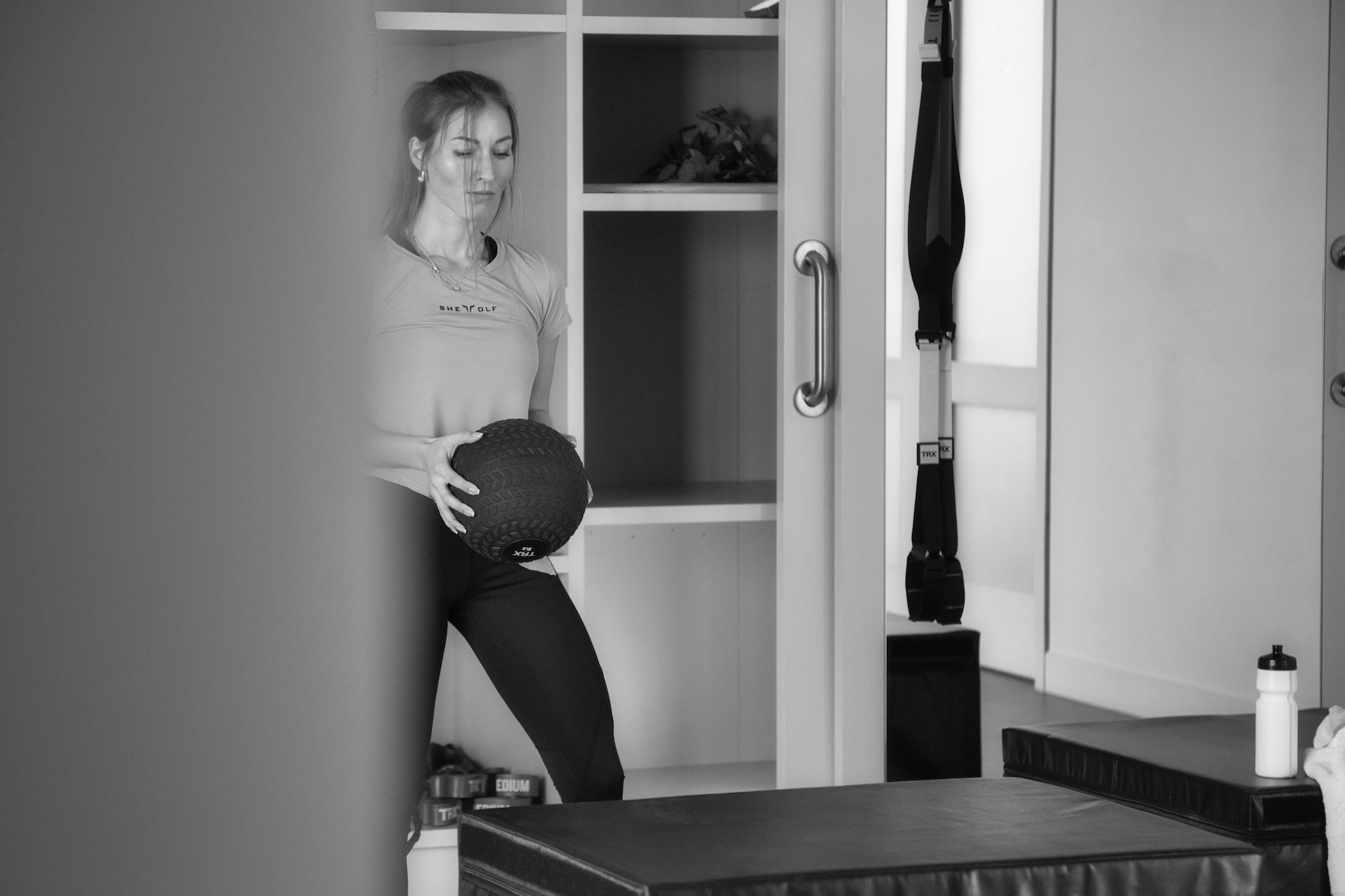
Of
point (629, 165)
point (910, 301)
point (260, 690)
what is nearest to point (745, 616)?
point (910, 301)

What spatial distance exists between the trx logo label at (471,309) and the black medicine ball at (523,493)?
0.97 ft

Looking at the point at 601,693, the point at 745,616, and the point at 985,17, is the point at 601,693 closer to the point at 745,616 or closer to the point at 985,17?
the point at 745,616

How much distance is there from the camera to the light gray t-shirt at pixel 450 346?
1715mm

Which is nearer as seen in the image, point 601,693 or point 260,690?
point 260,690

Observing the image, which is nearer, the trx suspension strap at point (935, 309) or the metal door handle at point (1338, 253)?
the trx suspension strap at point (935, 309)

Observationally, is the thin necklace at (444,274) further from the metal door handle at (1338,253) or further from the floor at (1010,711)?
the metal door handle at (1338,253)

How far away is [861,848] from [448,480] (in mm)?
582

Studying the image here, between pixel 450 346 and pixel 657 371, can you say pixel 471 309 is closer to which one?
pixel 450 346

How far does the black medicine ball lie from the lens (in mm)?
1452

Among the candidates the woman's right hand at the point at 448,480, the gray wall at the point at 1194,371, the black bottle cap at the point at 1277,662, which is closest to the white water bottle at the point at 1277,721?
the black bottle cap at the point at 1277,662

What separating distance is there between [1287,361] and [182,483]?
8.59 ft

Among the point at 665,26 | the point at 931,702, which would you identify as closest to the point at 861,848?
the point at 931,702

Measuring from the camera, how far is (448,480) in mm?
1531

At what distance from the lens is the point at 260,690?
0.35 meters
